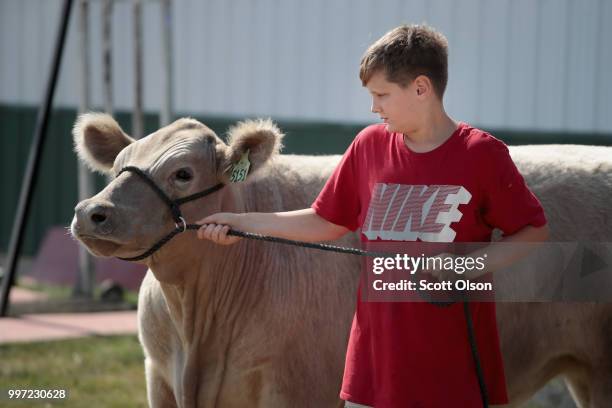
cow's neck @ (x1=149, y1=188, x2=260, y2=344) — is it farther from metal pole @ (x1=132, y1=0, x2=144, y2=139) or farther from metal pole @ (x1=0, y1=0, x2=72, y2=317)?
metal pole @ (x1=132, y1=0, x2=144, y2=139)

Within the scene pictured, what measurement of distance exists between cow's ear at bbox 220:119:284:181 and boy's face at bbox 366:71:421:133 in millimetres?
818

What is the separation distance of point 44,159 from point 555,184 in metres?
8.84

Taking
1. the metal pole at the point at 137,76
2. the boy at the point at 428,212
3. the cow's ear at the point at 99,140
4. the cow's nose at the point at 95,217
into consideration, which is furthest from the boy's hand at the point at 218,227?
the metal pole at the point at 137,76

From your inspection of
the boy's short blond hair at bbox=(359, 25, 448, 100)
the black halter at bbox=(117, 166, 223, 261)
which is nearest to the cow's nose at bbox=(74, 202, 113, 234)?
the black halter at bbox=(117, 166, 223, 261)

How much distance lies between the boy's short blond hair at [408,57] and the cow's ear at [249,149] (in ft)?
2.57

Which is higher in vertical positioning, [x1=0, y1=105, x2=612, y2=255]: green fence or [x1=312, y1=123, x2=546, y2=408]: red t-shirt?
[x1=312, y1=123, x2=546, y2=408]: red t-shirt

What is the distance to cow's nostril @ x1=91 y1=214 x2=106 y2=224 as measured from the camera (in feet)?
11.7

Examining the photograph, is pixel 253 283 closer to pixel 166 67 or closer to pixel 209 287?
pixel 209 287

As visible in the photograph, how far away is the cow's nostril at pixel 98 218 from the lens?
356 cm

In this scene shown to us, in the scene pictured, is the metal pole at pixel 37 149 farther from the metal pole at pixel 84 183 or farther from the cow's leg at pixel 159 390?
the cow's leg at pixel 159 390

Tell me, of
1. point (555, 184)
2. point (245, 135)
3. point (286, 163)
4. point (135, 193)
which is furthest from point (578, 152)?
point (135, 193)

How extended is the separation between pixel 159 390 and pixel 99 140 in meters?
1.13

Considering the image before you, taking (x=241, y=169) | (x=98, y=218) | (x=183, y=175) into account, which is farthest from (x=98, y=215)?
(x=241, y=169)

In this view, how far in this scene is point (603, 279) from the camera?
4527 mm
